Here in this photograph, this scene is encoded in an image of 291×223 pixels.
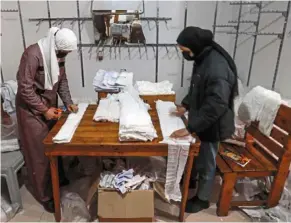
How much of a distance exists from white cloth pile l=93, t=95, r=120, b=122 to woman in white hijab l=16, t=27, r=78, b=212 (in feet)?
0.70

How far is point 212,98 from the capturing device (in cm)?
142

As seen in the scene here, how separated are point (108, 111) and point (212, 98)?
758 millimetres

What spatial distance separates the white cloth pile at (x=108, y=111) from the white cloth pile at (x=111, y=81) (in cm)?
25

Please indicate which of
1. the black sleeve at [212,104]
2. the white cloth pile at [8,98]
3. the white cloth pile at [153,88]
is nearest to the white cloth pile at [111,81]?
the white cloth pile at [153,88]

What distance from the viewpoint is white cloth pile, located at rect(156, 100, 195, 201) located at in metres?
1.46

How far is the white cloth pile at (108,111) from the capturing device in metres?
1.69

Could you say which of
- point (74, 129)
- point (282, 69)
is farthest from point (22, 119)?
point (282, 69)

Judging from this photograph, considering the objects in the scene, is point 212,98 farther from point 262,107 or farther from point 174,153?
point 262,107

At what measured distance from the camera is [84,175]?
2293 mm

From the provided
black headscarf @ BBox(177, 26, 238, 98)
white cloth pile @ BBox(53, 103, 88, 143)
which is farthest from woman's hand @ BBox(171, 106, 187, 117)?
white cloth pile @ BBox(53, 103, 88, 143)

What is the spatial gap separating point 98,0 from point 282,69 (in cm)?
183

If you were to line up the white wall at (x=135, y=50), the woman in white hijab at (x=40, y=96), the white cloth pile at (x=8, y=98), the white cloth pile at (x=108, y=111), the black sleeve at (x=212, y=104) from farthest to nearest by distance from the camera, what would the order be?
the white wall at (x=135, y=50) < the white cloth pile at (x=8, y=98) < the white cloth pile at (x=108, y=111) < the woman in white hijab at (x=40, y=96) < the black sleeve at (x=212, y=104)

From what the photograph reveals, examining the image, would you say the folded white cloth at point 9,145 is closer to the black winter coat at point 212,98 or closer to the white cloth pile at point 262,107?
the black winter coat at point 212,98

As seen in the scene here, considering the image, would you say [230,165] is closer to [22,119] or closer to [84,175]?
[84,175]
